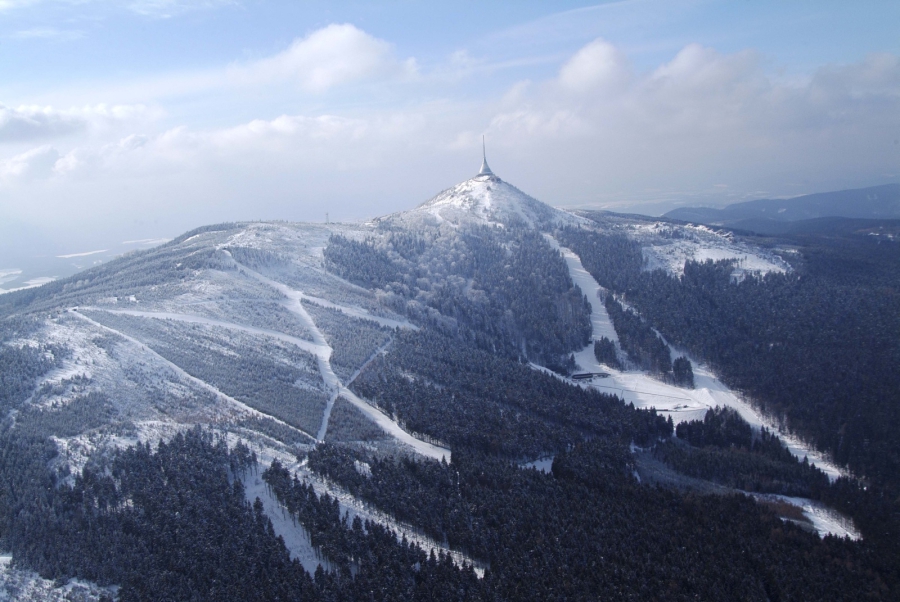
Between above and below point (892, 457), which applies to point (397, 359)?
above

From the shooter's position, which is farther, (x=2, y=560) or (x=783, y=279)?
(x=783, y=279)

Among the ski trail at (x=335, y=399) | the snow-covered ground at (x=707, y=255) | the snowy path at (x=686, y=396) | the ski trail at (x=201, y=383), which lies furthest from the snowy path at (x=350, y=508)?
the snow-covered ground at (x=707, y=255)

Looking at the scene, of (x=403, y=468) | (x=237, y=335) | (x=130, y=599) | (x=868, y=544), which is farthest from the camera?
(x=237, y=335)

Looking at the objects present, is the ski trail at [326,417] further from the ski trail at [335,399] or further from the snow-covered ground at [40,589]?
the snow-covered ground at [40,589]

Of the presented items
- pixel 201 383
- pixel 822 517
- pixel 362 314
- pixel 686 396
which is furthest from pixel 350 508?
pixel 686 396

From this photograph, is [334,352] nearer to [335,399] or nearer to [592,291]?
[335,399]

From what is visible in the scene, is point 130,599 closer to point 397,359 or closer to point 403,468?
point 403,468

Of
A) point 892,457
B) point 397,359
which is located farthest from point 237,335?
point 892,457

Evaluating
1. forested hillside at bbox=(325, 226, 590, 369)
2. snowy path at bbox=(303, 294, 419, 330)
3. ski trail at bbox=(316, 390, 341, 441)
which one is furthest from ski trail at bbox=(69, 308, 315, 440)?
forested hillside at bbox=(325, 226, 590, 369)

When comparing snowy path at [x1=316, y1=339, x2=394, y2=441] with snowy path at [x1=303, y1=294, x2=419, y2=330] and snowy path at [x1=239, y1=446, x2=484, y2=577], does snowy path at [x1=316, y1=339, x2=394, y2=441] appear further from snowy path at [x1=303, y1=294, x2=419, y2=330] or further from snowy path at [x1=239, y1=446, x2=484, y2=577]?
snowy path at [x1=239, y1=446, x2=484, y2=577]
